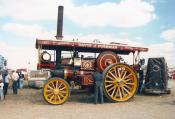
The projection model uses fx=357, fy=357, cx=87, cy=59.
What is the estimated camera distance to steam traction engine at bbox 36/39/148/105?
15.0 metres

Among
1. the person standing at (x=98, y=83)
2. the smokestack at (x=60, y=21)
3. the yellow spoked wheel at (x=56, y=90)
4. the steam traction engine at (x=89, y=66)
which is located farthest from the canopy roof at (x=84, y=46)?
the smokestack at (x=60, y=21)

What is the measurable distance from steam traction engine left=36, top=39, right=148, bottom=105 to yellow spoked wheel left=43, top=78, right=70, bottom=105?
4.4 inches

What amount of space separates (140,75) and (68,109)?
6.09m

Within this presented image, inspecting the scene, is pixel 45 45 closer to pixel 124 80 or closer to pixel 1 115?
pixel 124 80

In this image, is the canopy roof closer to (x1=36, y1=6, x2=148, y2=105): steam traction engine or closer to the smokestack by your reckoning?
(x1=36, y1=6, x2=148, y2=105): steam traction engine

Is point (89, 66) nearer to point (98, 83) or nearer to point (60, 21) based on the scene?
point (98, 83)

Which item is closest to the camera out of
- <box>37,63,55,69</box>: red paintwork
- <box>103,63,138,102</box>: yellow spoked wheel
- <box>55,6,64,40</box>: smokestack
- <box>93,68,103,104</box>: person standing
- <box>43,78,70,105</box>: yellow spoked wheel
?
<box>43,78,70,105</box>: yellow spoked wheel

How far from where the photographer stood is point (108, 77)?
591 inches

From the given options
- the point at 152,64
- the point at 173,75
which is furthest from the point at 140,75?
the point at 173,75

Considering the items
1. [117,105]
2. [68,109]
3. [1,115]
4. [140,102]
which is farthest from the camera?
[140,102]

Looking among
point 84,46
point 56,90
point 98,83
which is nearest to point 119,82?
point 98,83

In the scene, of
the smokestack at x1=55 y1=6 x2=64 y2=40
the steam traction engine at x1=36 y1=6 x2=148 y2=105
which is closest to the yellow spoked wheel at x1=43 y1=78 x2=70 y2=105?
the steam traction engine at x1=36 y1=6 x2=148 y2=105

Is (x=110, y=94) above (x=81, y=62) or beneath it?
beneath

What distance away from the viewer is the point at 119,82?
49.8ft
